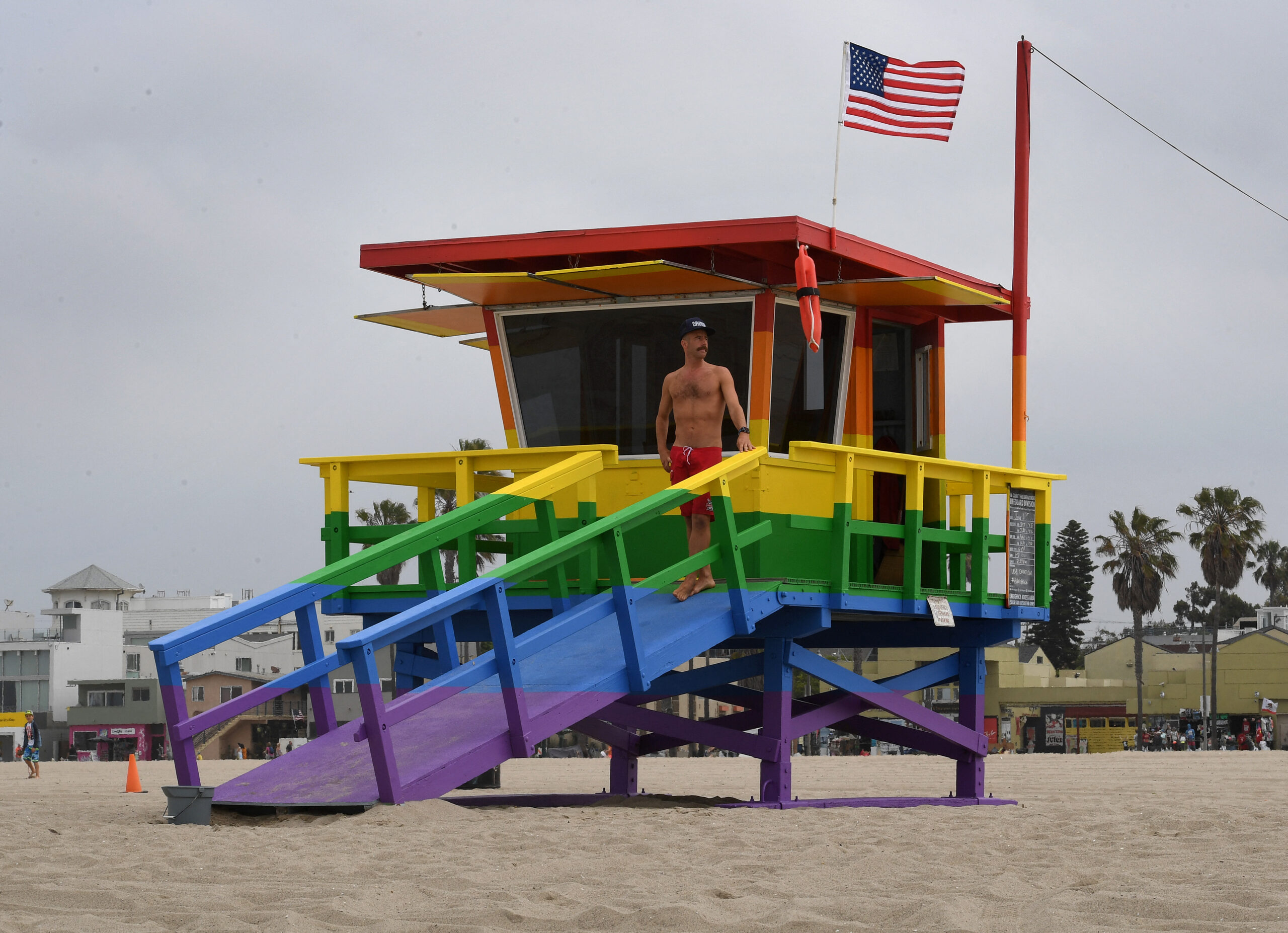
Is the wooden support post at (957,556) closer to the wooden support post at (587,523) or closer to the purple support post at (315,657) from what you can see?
the wooden support post at (587,523)

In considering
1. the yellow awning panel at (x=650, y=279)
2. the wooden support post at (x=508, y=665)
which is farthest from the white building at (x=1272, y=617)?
the wooden support post at (x=508, y=665)

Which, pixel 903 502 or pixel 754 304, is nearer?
pixel 754 304

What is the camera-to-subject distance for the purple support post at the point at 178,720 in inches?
348

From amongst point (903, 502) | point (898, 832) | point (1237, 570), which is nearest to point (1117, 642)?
point (1237, 570)

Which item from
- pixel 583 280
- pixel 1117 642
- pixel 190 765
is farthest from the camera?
pixel 1117 642

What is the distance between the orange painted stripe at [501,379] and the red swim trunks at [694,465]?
2.29 meters

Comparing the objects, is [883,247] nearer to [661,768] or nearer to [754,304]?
[754,304]

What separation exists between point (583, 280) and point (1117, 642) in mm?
72966

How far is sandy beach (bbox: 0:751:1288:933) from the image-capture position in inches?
203

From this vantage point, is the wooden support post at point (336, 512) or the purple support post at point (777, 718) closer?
the purple support post at point (777, 718)

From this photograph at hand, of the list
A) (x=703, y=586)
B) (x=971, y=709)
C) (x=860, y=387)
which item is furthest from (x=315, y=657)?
(x=971, y=709)

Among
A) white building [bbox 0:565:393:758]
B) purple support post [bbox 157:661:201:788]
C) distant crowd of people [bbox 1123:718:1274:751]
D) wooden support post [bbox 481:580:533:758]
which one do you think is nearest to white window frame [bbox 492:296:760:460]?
wooden support post [bbox 481:580:533:758]

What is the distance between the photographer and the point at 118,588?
86.1 metres

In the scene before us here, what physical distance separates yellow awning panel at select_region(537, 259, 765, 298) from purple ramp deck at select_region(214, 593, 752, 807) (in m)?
2.57
